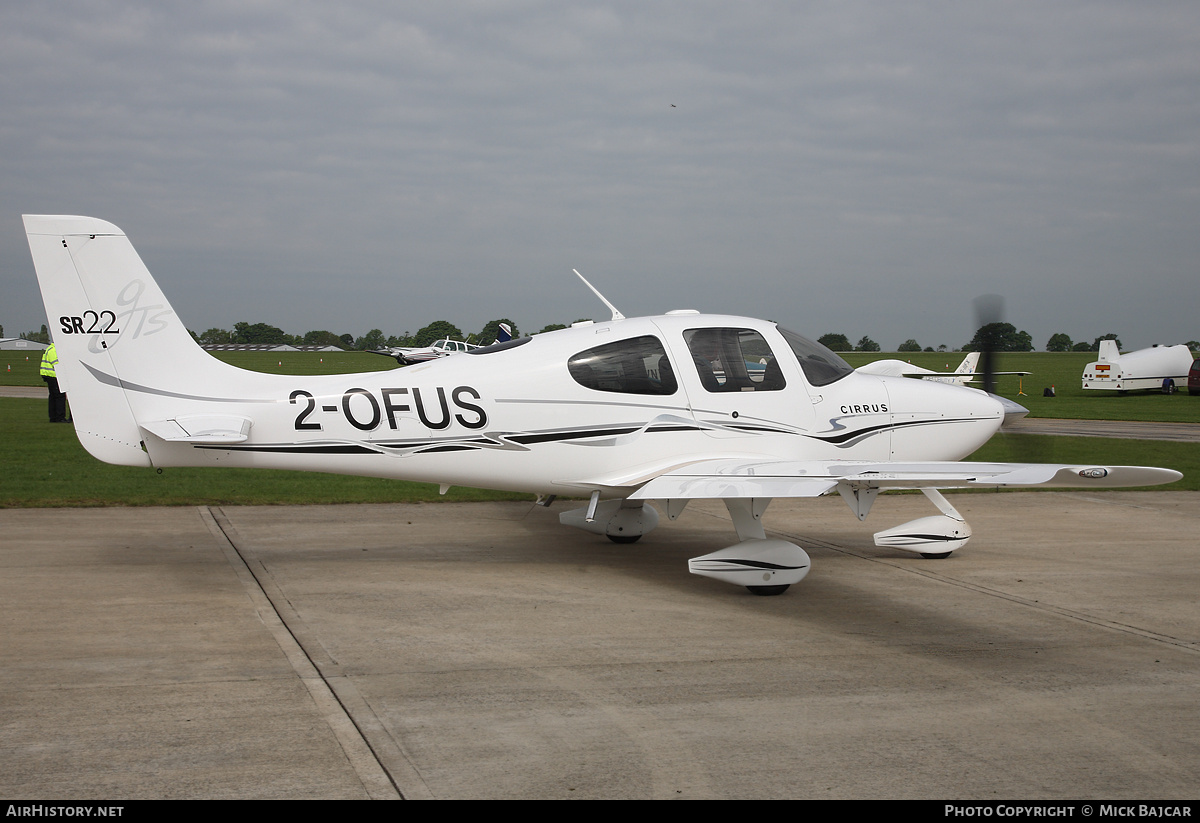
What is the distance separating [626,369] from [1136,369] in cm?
3887

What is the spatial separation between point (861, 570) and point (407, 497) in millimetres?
6472

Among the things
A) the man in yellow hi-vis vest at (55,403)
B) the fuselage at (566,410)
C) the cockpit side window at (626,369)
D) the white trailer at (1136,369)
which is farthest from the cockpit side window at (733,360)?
the white trailer at (1136,369)

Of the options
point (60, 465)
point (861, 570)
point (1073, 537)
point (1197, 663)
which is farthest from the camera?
point (60, 465)

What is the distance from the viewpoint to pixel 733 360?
334 inches

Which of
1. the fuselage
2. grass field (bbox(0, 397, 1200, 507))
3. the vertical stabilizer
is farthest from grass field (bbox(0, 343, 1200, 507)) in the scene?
the vertical stabilizer

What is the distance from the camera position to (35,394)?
32031 millimetres

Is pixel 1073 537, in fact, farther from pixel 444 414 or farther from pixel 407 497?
pixel 407 497

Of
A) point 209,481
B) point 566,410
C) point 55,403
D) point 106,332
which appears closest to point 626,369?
point 566,410

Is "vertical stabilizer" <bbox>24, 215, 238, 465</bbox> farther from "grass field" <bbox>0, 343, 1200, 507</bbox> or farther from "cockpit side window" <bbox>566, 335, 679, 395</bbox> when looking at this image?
"grass field" <bbox>0, 343, 1200, 507</bbox>

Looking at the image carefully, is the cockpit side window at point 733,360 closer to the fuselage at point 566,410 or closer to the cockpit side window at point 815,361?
the fuselage at point 566,410

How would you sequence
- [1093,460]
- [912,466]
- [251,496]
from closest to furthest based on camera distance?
[912,466] → [251,496] → [1093,460]

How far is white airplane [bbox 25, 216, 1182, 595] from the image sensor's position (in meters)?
7.41

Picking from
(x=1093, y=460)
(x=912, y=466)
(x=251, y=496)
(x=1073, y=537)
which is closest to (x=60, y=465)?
(x=251, y=496)

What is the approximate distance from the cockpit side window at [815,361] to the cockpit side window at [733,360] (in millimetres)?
306
